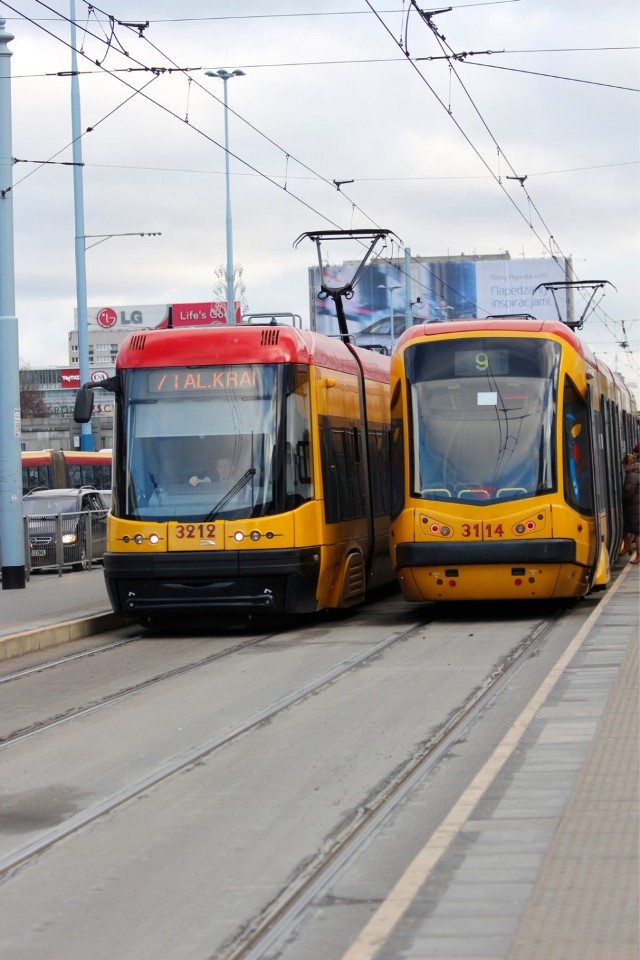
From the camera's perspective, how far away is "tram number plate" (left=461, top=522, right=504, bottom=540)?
15.9 m

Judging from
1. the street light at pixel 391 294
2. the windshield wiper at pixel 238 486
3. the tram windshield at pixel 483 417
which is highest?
the street light at pixel 391 294

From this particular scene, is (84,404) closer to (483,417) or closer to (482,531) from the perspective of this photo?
(483,417)

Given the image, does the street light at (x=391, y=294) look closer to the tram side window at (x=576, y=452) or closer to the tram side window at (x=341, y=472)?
the tram side window at (x=341, y=472)

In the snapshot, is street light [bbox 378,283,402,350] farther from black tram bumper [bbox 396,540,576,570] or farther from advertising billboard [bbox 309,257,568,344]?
black tram bumper [bbox 396,540,576,570]

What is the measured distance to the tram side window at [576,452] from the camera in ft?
53.1

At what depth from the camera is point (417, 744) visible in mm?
8977

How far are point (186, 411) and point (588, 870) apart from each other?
34.8ft

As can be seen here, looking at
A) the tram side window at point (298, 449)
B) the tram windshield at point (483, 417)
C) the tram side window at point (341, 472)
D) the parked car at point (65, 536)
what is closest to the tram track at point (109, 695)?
the tram side window at point (298, 449)

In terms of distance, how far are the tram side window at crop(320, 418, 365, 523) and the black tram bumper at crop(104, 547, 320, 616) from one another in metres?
1.04

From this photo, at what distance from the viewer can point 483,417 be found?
1638cm

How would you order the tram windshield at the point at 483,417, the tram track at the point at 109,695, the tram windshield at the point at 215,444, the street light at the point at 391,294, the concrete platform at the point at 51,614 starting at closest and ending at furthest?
the tram track at the point at 109,695 < the concrete platform at the point at 51,614 < the tram windshield at the point at 215,444 < the tram windshield at the point at 483,417 < the street light at the point at 391,294

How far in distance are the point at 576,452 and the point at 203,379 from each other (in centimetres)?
409

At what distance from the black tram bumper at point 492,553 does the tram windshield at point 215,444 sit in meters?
1.38

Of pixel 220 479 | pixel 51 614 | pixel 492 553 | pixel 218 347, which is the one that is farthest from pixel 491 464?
pixel 51 614
